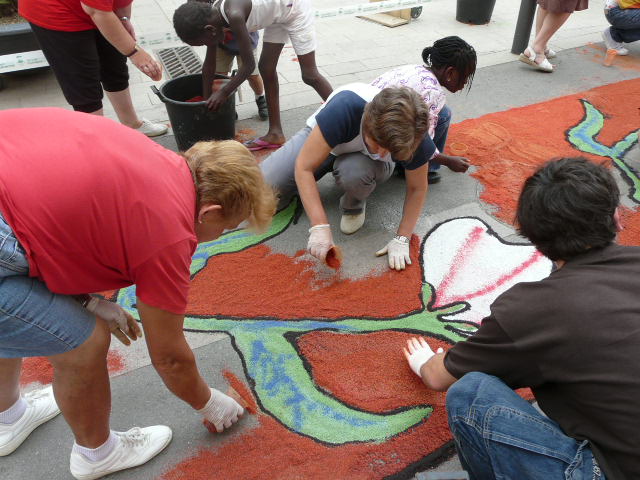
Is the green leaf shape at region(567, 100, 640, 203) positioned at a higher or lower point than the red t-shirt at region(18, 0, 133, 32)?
lower

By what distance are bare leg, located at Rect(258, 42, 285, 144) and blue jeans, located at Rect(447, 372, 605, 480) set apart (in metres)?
2.50

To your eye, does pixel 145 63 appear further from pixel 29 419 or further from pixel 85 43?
pixel 29 419

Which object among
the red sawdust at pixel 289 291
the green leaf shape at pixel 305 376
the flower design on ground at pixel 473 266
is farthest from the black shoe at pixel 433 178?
the green leaf shape at pixel 305 376

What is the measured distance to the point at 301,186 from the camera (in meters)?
2.45

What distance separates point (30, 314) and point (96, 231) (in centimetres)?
28

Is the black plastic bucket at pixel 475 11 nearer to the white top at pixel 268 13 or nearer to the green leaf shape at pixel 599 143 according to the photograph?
the green leaf shape at pixel 599 143

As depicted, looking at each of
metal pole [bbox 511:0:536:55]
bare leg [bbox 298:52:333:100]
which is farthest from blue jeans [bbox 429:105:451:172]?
metal pole [bbox 511:0:536:55]

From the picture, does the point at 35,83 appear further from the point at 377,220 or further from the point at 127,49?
the point at 377,220

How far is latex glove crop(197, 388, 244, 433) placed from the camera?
1634 mm

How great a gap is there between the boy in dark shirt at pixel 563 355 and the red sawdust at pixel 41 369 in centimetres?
137

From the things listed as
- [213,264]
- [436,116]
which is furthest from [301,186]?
[436,116]

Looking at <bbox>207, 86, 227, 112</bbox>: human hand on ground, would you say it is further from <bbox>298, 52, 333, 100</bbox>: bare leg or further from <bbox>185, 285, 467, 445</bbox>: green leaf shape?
<bbox>185, 285, 467, 445</bbox>: green leaf shape

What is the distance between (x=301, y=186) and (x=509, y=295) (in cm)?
137

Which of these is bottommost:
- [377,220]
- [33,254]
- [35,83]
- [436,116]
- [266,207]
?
[377,220]
